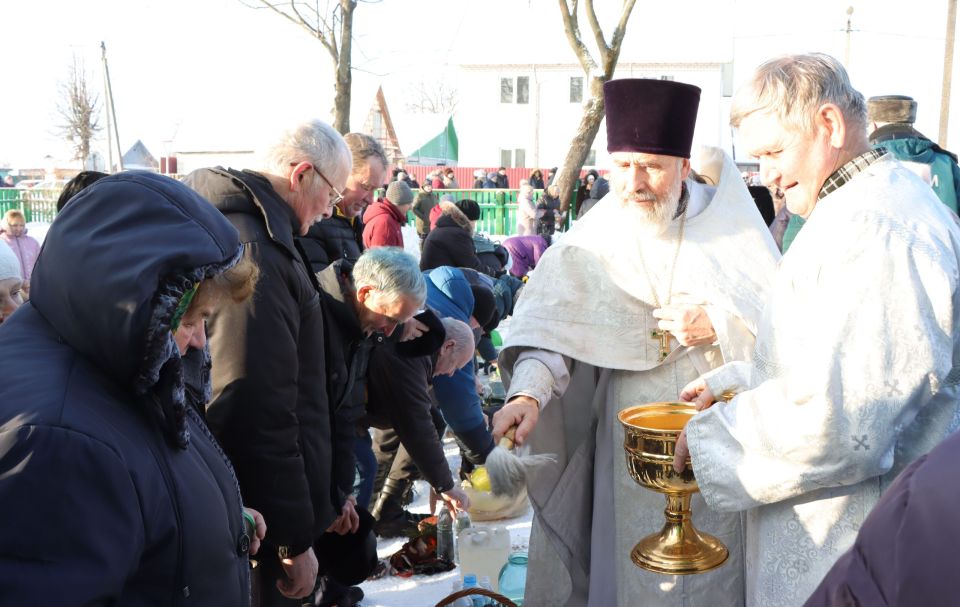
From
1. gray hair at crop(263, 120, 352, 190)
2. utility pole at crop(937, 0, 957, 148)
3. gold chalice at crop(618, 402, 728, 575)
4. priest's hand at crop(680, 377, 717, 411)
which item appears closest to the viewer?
gold chalice at crop(618, 402, 728, 575)

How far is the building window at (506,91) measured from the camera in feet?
133

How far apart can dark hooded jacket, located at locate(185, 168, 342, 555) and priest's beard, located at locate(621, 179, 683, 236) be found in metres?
1.08

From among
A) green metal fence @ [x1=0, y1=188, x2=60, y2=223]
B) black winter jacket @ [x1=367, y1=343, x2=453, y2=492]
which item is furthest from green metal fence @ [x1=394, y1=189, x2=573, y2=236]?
black winter jacket @ [x1=367, y1=343, x2=453, y2=492]

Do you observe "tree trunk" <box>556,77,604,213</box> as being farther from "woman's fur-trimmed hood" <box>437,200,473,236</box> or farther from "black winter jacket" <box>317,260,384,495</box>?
"black winter jacket" <box>317,260,384,495</box>

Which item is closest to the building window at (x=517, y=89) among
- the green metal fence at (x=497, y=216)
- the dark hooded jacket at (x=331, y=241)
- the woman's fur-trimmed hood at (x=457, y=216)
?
the green metal fence at (x=497, y=216)

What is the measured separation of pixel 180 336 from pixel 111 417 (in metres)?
0.39

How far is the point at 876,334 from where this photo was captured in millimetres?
1924

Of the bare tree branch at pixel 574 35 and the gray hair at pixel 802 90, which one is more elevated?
the bare tree branch at pixel 574 35

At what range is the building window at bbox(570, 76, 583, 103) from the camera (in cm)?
3994

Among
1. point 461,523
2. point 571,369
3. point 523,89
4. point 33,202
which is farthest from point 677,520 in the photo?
point 523,89

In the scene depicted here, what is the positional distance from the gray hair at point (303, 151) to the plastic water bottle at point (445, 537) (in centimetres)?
247

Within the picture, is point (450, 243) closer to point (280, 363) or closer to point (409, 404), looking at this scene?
point (409, 404)

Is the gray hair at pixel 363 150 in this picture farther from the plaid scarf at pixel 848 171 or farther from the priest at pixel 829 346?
the plaid scarf at pixel 848 171

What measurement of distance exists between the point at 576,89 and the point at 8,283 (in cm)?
3756
